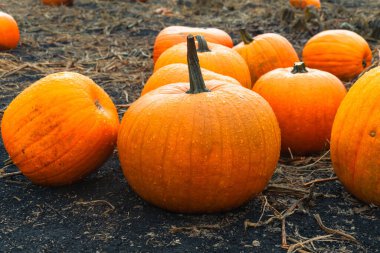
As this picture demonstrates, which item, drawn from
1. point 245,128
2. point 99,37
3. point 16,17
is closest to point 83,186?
point 245,128

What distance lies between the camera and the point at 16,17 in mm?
10312

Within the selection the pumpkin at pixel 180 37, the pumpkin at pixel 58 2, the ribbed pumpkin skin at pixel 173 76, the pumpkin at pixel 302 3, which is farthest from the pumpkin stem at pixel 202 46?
the pumpkin at pixel 58 2

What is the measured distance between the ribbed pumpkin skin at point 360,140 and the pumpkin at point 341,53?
2.67 meters

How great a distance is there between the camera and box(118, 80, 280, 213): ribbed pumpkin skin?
113 inches

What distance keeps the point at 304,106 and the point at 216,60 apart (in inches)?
35.6

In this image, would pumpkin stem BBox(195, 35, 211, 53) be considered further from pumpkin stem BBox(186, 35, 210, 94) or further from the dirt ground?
pumpkin stem BBox(186, 35, 210, 94)

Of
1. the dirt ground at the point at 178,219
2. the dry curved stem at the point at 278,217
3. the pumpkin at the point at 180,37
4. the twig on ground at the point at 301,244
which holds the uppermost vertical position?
the pumpkin at the point at 180,37

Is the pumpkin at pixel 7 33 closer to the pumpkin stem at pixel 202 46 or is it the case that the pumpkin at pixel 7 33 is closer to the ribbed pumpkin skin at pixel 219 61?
the ribbed pumpkin skin at pixel 219 61

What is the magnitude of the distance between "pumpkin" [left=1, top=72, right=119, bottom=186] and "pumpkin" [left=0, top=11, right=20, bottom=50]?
438 centimetres

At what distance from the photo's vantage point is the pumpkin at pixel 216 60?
4363 mm

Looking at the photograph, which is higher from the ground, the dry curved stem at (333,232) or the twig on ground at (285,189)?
the dry curved stem at (333,232)

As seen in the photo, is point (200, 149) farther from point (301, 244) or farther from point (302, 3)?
point (302, 3)

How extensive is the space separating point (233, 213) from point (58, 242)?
0.93 metres

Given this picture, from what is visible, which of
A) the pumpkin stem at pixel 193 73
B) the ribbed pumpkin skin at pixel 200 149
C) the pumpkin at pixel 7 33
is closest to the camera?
the ribbed pumpkin skin at pixel 200 149
